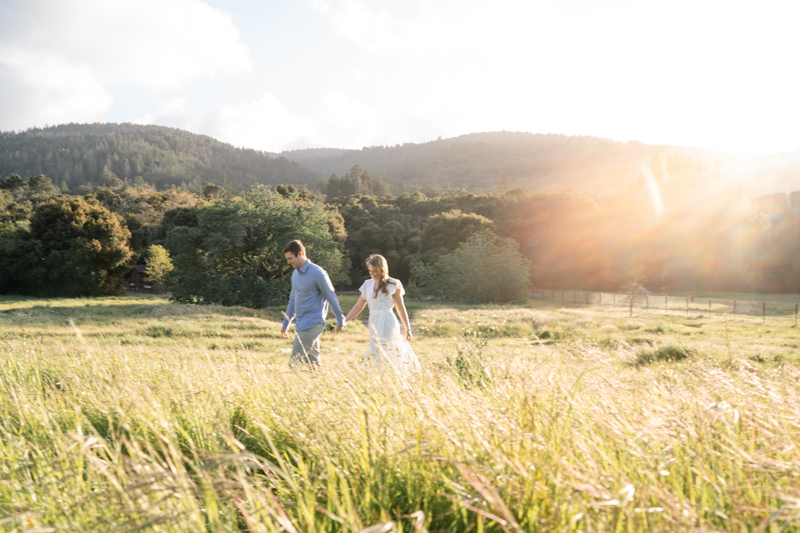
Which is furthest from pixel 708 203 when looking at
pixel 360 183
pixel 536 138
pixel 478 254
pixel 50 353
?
pixel 536 138

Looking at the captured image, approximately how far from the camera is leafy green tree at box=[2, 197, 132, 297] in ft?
129

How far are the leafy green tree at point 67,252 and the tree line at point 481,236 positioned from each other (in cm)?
11

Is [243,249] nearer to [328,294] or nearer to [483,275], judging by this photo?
[483,275]

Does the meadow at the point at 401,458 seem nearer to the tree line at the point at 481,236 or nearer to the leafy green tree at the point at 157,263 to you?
the tree line at the point at 481,236

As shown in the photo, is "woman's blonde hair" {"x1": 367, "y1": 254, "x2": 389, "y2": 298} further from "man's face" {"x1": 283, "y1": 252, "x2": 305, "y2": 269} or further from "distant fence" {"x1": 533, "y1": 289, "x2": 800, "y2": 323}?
"distant fence" {"x1": 533, "y1": 289, "x2": 800, "y2": 323}

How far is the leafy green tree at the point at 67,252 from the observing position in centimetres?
3947

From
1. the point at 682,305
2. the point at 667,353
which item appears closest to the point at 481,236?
the point at 682,305

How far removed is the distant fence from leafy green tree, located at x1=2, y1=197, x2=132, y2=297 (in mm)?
40445

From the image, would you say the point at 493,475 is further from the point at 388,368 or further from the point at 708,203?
the point at 708,203

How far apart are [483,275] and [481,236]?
726 centimetres

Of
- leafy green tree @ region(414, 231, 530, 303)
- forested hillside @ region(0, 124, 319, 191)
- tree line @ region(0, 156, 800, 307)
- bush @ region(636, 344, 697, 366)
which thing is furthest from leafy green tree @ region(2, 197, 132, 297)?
forested hillside @ region(0, 124, 319, 191)

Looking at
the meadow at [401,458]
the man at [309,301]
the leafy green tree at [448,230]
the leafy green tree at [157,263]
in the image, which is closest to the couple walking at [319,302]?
the man at [309,301]

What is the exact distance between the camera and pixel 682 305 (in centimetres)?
3853

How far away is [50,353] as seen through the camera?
5.30 metres
